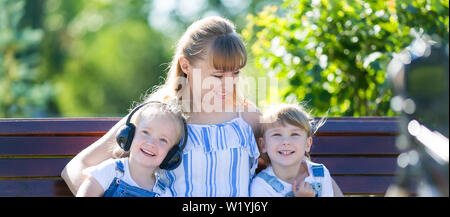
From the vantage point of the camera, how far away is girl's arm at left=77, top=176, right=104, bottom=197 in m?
2.49

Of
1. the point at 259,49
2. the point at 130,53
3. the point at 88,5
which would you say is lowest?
the point at 259,49

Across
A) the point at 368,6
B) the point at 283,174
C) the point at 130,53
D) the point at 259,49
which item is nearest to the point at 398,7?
the point at 368,6

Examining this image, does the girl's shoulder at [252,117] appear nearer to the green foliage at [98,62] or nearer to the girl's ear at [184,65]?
the girl's ear at [184,65]

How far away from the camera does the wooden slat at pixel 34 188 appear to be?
2.83 m

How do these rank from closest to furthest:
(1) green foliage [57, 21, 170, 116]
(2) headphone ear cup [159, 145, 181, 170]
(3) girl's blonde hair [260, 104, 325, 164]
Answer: (2) headphone ear cup [159, 145, 181, 170]
(3) girl's blonde hair [260, 104, 325, 164]
(1) green foliage [57, 21, 170, 116]

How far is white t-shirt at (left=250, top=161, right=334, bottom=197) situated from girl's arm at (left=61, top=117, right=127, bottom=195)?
0.73 meters

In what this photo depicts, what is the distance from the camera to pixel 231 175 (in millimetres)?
2686

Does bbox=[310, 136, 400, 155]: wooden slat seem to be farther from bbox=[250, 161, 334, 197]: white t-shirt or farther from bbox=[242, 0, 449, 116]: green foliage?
bbox=[242, 0, 449, 116]: green foliage

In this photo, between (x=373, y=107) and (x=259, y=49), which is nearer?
(x=373, y=107)

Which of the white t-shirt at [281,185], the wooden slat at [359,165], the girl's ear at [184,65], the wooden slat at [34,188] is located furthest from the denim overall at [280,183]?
the wooden slat at [34,188]

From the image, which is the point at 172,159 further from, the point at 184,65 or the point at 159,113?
the point at 184,65

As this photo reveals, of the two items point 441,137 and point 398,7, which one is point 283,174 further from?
point 398,7

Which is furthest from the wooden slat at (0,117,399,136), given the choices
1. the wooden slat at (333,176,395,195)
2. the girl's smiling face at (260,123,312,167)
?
the girl's smiling face at (260,123,312,167)
